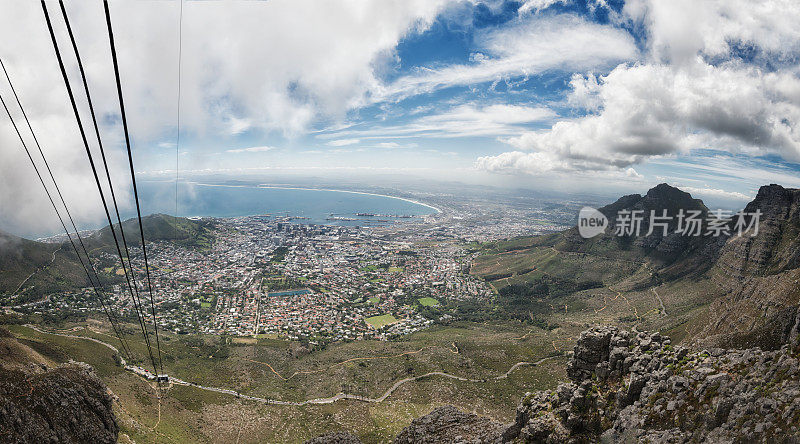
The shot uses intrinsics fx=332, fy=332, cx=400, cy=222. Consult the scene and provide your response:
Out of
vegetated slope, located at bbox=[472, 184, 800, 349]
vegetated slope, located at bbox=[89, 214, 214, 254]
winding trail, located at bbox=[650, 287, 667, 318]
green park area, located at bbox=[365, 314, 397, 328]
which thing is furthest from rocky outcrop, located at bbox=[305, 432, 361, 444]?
vegetated slope, located at bbox=[89, 214, 214, 254]

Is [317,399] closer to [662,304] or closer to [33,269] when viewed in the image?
[662,304]

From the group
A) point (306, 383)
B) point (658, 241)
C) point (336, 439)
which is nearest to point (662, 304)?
point (658, 241)

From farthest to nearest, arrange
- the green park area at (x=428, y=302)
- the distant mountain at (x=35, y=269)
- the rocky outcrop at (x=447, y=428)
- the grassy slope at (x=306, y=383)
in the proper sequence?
the green park area at (x=428, y=302) < the distant mountain at (x=35, y=269) < the grassy slope at (x=306, y=383) < the rocky outcrop at (x=447, y=428)

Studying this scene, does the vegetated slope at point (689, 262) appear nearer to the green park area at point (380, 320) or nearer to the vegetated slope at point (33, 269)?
the green park area at point (380, 320)

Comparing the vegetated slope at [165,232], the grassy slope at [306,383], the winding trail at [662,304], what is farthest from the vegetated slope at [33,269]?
the winding trail at [662,304]

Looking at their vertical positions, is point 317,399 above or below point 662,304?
below
